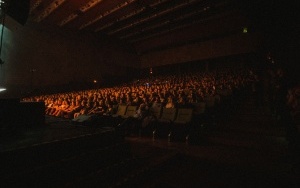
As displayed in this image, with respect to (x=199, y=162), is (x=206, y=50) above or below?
above

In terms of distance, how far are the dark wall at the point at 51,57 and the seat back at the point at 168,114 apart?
1062 centimetres

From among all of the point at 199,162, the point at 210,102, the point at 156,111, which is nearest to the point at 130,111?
the point at 156,111

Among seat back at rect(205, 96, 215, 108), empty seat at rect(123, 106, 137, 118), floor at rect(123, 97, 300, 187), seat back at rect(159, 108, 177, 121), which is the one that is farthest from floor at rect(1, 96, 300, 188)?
empty seat at rect(123, 106, 137, 118)

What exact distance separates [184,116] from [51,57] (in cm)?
1193

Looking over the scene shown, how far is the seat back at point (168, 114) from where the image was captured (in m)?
5.26

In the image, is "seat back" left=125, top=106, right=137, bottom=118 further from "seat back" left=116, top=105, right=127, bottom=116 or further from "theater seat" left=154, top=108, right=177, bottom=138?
"theater seat" left=154, top=108, right=177, bottom=138

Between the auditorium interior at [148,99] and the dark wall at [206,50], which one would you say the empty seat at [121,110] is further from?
the dark wall at [206,50]

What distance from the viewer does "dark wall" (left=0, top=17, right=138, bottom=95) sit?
41.6ft

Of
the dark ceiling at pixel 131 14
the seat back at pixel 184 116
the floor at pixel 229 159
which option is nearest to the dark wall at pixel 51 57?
the dark ceiling at pixel 131 14

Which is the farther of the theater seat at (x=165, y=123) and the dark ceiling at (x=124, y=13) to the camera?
the dark ceiling at (x=124, y=13)

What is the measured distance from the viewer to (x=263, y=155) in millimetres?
3539

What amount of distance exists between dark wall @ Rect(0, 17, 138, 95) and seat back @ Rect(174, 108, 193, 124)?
36.4ft

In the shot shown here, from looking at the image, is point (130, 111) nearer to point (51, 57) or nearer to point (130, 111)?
point (130, 111)

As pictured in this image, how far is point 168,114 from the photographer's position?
5430 mm
